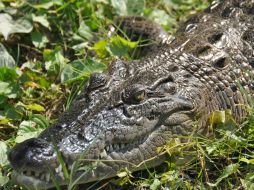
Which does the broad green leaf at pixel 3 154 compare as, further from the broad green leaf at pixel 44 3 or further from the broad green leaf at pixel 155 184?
the broad green leaf at pixel 44 3

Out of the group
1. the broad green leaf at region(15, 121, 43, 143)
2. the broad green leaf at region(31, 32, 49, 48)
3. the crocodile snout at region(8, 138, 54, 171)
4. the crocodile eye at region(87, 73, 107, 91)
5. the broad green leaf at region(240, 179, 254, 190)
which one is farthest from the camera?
the broad green leaf at region(31, 32, 49, 48)

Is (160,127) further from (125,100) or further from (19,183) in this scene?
(19,183)

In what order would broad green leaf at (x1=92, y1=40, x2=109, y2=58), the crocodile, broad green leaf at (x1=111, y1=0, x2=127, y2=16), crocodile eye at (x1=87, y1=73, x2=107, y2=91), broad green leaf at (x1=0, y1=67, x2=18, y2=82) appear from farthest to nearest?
broad green leaf at (x1=111, y1=0, x2=127, y2=16) < broad green leaf at (x1=92, y1=40, x2=109, y2=58) < broad green leaf at (x1=0, y1=67, x2=18, y2=82) < crocodile eye at (x1=87, y1=73, x2=107, y2=91) < the crocodile

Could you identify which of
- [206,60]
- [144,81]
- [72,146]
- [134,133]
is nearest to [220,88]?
[206,60]

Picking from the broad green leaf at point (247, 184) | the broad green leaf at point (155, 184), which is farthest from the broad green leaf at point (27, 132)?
the broad green leaf at point (247, 184)

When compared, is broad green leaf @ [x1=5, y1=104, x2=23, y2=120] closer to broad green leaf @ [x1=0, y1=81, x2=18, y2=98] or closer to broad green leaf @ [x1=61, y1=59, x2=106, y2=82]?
broad green leaf @ [x1=0, y1=81, x2=18, y2=98]

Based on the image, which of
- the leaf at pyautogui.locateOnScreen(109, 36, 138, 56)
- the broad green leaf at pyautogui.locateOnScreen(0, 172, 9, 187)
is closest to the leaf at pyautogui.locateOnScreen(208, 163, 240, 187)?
the broad green leaf at pyautogui.locateOnScreen(0, 172, 9, 187)

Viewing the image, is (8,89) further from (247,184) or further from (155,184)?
(247,184)
